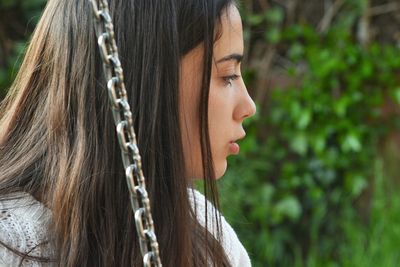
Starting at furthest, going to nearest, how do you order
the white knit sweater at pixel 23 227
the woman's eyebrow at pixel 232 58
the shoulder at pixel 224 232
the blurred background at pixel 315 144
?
the blurred background at pixel 315 144, the shoulder at pixel 224 232, the woman's eyebrow at pixel 232 58, the white knit sweater at pixel 23 227

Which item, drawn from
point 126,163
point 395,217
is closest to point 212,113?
point 126,163

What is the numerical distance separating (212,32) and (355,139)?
183 cm

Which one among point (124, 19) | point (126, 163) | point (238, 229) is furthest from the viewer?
point (238, 229)

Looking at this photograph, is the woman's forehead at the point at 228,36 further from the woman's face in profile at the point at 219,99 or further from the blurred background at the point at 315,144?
the blurred background at the point at 315,144

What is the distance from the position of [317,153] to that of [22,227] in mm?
1975

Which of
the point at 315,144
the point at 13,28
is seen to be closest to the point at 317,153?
the point at 315,144

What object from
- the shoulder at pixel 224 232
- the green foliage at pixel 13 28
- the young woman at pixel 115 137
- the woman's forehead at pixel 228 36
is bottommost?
the shoulder at pixel 224 232

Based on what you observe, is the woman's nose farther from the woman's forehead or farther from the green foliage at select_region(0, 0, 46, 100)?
the green foliage at select_region(0, 0, 46, 100)

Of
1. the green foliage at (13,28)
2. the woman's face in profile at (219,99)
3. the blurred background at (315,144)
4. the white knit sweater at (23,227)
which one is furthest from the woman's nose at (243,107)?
the green foliage at (13,28)

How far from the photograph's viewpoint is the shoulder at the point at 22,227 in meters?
1.08

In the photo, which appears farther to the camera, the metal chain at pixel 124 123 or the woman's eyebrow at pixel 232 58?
the woman's eyebrow at pixel 232 58

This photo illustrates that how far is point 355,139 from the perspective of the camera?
115 inches

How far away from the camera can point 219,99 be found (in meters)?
1.18

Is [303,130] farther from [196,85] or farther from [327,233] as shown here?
[196,85]
